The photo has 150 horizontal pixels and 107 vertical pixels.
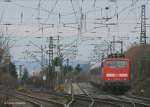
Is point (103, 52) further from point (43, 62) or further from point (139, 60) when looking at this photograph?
point (139, 60)

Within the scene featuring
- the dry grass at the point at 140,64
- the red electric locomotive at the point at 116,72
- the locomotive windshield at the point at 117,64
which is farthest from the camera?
the dry grass at the point at 140,64

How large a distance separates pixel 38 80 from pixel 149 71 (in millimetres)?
50787

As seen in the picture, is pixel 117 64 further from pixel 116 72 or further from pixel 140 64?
pixel 140 64

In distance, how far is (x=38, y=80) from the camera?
108750mm

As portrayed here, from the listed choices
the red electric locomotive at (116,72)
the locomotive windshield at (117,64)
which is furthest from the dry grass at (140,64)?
the locomotive windshield at (117,64)

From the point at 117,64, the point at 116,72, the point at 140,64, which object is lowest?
the point at 140,64

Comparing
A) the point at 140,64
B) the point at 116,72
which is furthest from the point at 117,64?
the point at 140,64

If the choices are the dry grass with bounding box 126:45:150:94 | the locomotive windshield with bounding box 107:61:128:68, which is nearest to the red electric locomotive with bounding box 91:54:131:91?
the locomotive windshield with bounding box 107:61:128:68

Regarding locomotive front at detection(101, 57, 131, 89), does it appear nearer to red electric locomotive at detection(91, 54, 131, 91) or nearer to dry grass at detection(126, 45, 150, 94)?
red electric locomotive at detection(91, 54, 131, 91)

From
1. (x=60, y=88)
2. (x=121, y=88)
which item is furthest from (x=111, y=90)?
(x=60, y=88)

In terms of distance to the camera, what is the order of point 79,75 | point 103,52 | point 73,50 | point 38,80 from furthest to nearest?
point 79,75 → point 38,80 → point 103,52 → point 73,50

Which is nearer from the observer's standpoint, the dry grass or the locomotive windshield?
the locomotive windshield

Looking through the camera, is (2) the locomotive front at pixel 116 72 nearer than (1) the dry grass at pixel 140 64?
Yes

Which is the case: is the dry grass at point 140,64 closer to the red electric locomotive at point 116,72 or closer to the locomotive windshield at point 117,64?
the red electric locomotive at point 116,72
